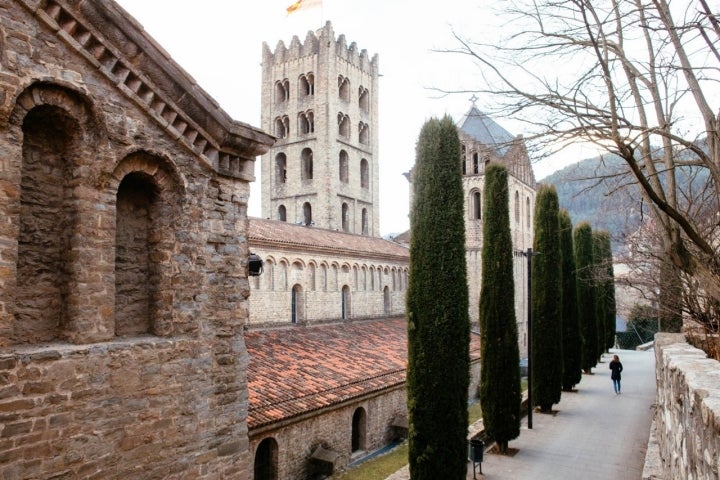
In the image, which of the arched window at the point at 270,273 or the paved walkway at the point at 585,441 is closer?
the paved walkway at the point at 585,441

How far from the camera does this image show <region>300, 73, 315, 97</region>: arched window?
37656 mm

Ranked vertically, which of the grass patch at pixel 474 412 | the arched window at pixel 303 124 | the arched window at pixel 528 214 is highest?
the arched window at pixel 303 124

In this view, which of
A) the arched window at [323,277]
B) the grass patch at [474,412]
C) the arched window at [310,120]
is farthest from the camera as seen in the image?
the arched window at [310,120]

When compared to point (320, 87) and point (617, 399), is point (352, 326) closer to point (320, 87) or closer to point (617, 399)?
point (617, 399)

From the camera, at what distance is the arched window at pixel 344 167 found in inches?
1500

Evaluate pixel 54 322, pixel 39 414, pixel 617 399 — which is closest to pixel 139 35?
pixel 54 322

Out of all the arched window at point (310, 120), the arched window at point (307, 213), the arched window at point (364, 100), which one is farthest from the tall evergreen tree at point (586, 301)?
the arched window at point (364, 100)

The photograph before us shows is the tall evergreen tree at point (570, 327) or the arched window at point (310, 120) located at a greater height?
the arched window at point (310, 120)

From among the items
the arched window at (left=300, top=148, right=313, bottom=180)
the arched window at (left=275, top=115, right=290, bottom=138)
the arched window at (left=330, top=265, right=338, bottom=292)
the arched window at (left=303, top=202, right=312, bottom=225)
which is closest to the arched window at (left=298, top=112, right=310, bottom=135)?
the arched window at (left=275, top=115, right=290, bottom=138)

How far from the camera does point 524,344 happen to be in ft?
111

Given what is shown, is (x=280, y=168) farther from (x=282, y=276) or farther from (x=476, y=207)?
(x=282, y=276)

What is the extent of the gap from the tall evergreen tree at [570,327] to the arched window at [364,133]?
66.5 ft

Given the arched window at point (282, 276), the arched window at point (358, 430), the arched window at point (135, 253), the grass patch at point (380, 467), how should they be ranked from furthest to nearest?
the arched window at point (282, 276)
the arched window at point (358, 430)
the grass patch at point (380, 467)
the arched window at point (135, 253)

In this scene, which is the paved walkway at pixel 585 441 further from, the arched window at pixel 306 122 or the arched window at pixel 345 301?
the arched window at pixel 306 122
